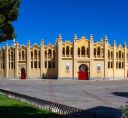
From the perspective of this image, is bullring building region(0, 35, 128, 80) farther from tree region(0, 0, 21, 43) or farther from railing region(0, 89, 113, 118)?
railing region(0, 89, 113, 118)

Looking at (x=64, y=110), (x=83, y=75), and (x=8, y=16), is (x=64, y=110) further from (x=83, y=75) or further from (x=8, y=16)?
(x=83, y=75)

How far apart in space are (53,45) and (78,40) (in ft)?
20.9

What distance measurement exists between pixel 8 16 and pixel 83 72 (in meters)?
48.7

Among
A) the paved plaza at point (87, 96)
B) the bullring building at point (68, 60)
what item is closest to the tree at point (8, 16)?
the paved plaza at point (87, 96)

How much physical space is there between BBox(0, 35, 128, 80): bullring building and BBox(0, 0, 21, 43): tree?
4486 centimetres

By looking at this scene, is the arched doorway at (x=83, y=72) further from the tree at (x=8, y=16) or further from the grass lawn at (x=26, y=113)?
the grass lawn at (x=26, y=113)

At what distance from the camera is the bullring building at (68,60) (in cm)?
7875

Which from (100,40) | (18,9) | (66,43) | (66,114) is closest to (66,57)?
(66,43)

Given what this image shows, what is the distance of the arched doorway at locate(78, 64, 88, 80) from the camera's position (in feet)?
259

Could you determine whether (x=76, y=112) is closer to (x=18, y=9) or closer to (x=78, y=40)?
(x=18, y=9)

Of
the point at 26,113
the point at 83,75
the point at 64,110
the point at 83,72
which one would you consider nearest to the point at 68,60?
the point at 83,72

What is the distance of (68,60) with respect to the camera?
7875cm

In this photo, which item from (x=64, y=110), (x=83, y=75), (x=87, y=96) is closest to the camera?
(x=64, y=110)

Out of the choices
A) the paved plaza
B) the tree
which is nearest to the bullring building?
the paved plaza
